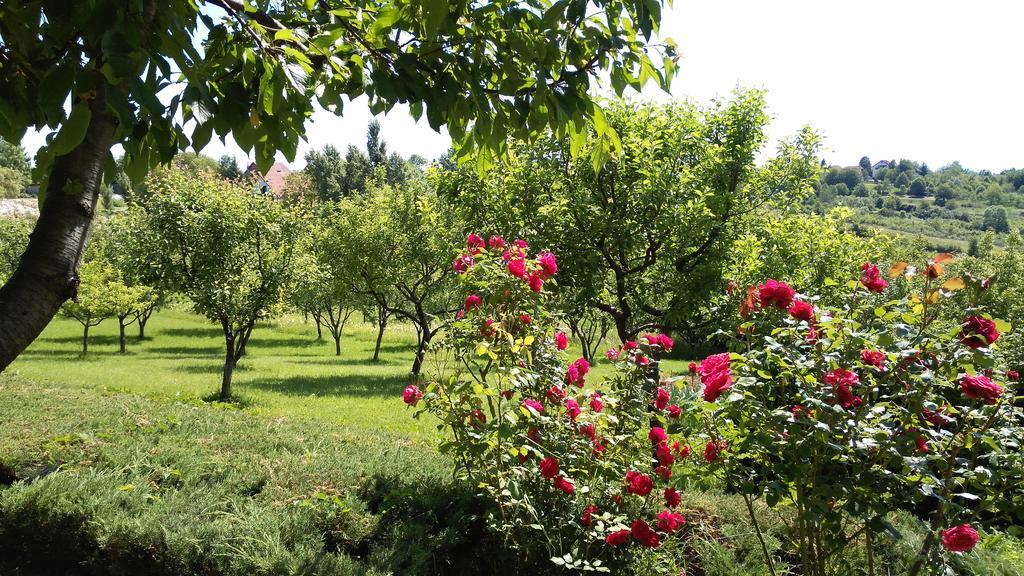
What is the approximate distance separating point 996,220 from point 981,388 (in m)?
172

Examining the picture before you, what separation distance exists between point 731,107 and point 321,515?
10152 millimetres

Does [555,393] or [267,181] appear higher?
[267,181]

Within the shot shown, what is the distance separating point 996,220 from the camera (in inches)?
5281

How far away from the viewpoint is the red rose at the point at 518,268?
3.72 m

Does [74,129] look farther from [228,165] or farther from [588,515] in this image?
[228,165]

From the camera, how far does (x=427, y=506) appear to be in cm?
410

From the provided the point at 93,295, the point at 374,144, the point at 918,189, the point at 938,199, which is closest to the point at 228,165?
the point at 374,144

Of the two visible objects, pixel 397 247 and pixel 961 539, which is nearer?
pixel 961 539

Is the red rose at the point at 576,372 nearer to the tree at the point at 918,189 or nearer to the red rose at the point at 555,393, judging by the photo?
the red rose at the point at 555,393

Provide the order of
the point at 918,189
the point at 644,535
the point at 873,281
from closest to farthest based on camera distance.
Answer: the point at 873,281 → the point at 644,535 → the point at 918,189

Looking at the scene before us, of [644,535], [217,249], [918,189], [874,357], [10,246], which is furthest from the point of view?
[918,189]

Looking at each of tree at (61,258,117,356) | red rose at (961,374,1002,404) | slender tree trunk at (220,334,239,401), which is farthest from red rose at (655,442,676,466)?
tree at (61,258,117,356)

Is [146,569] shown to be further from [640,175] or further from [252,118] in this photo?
[640,175]

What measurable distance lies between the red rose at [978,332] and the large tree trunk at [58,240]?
3466mm
